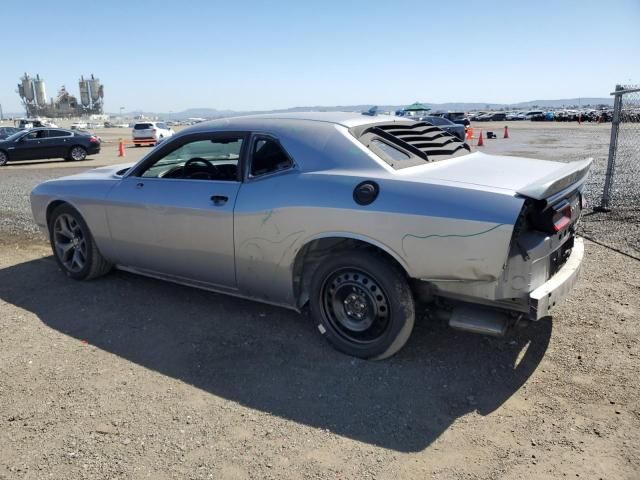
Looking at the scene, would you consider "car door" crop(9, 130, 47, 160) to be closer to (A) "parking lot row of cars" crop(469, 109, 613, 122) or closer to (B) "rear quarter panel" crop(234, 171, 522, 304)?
(B) "rear quarter panel" crop(234, 171, 522, 304)

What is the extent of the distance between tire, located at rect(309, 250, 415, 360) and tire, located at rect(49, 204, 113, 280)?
2526mm

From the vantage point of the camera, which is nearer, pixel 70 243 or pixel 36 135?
pixel 70 243

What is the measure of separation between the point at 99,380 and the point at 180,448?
100cm

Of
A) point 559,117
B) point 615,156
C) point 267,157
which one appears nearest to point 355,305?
point 267,157

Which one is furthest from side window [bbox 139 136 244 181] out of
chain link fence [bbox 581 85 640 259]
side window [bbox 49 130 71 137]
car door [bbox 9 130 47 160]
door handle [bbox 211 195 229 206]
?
side window [bbox 49 130 71 137]

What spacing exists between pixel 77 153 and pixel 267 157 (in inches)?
764

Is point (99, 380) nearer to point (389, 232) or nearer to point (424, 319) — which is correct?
point (389, 232)

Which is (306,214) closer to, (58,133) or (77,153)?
(77,153)

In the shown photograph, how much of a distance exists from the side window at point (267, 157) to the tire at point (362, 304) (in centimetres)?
81

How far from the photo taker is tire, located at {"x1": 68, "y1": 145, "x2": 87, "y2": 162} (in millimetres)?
20703

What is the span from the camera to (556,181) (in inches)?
125

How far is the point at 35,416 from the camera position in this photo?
3098 millimetres

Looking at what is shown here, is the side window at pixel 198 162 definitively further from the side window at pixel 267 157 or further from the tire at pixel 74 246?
the tire at pixel 74 246

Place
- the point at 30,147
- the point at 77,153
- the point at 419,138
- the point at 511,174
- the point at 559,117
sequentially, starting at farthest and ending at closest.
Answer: the point at 559,117 → the point at 77,153 → the point at 30,147 → the point at 419,138 → the point at 511,174
